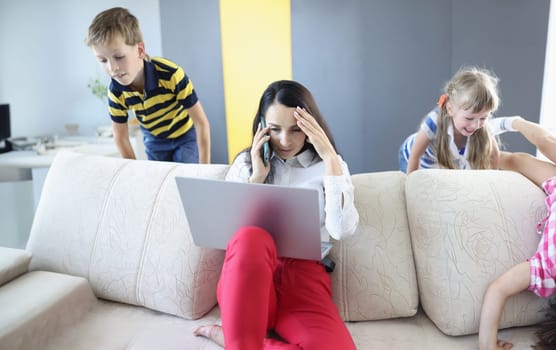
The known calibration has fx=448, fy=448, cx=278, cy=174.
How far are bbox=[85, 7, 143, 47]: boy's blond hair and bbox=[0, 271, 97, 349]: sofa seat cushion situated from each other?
2.75 feet

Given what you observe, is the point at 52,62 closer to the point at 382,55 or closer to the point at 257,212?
the point at 382,55

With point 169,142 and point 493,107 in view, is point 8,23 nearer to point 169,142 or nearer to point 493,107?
point 169,142

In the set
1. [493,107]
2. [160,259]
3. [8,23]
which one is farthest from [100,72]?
[493,107]

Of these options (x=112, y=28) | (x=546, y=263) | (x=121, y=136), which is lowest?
(x=546, y=263)

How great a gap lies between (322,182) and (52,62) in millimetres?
3020

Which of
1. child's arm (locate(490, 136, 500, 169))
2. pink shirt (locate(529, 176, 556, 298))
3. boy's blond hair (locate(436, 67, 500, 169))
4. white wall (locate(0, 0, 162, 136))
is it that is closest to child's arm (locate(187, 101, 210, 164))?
boy's blond hair (locate(436, 67, 500, 169))

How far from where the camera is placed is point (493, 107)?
1.76 m

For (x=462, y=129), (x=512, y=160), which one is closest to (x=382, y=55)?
(x=462, y=129)

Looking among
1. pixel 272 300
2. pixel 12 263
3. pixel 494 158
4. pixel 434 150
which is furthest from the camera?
pixel 434 150

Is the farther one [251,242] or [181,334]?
[181,334]

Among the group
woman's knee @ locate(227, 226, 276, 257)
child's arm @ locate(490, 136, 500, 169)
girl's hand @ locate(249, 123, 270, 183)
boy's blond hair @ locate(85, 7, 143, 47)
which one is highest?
boy's blond hair @ locate(85, 7, 143, 47)

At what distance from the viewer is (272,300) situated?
123 centimetres

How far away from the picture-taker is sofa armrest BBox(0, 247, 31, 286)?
142 centimetres

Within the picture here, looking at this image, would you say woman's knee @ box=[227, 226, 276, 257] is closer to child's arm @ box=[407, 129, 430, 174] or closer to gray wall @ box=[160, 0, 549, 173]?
child's arm @ box=[407, 129, 430, 174]
